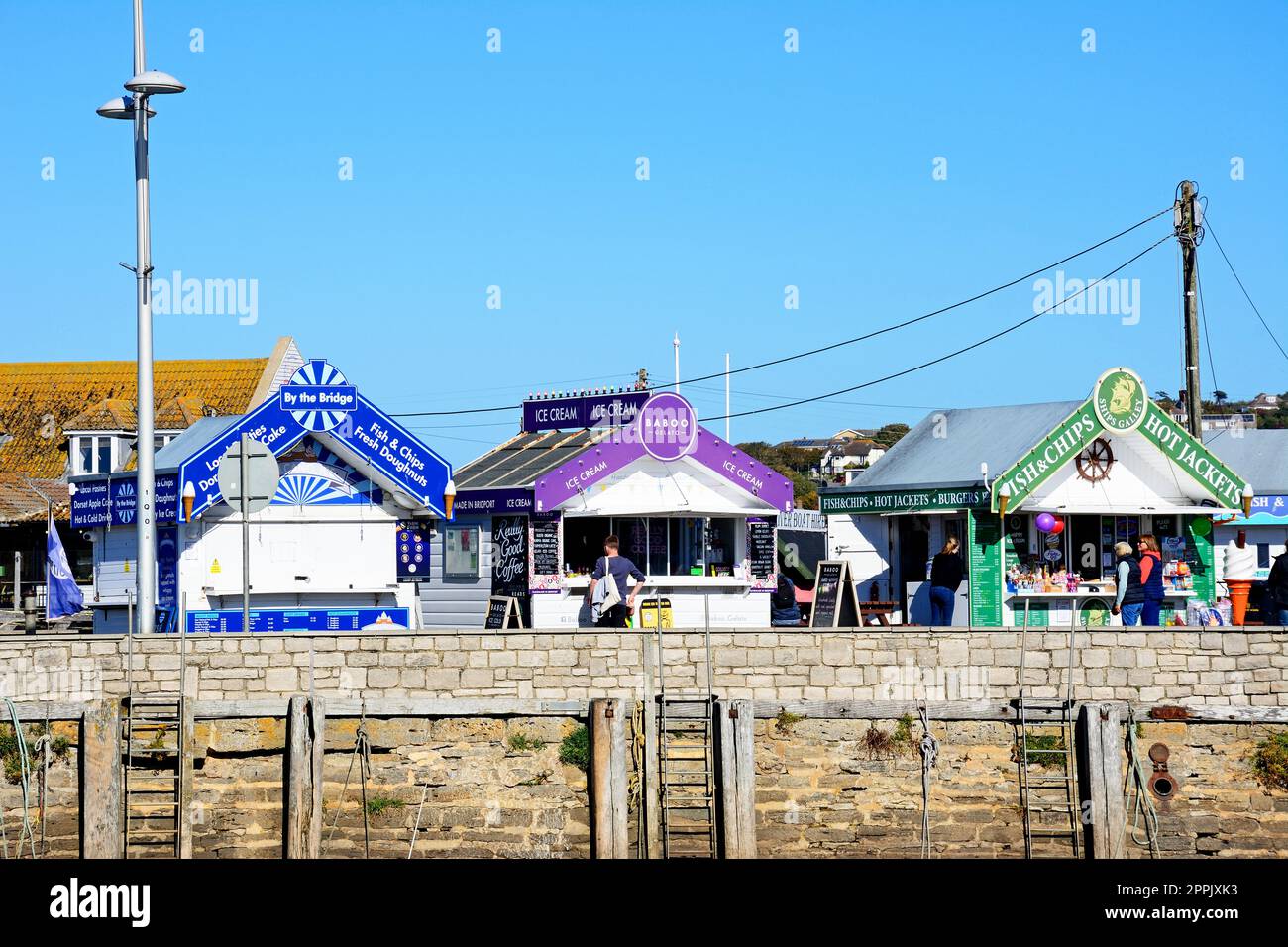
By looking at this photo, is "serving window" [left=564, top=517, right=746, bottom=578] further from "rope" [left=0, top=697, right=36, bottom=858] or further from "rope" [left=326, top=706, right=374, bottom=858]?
"rope" [left=0, top=697, right=36, bottom=858]

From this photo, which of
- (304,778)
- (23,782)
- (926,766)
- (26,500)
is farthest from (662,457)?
(26,500)

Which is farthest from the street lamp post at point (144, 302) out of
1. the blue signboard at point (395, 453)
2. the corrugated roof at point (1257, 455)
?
the corrugated roof at point (1257, 455)

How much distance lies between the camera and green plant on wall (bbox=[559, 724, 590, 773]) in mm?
17344

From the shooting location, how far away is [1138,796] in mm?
17562

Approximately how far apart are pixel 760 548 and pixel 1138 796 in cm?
1036

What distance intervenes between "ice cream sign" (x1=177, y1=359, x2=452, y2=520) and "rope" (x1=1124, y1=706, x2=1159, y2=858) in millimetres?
10839

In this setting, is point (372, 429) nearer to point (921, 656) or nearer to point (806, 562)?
point (921, 656)

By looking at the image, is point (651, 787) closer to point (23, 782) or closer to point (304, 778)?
point (304, 778)

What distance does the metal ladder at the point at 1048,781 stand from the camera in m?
17.5

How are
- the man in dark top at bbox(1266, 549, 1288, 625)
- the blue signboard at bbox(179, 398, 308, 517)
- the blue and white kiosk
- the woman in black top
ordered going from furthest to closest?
the blue and white kiosk < the blue signboard at bbox(179, 398, 308, 517) < the woman in black top < the man in dark top at bbox(1266, 549, 1288, 625)

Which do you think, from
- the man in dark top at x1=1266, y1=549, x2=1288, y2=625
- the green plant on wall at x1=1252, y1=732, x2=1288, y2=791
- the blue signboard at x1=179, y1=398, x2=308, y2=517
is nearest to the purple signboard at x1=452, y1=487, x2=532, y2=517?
the blue signboard at x1=179, y1=398, x2=308, y2=517

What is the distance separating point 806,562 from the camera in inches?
1465
